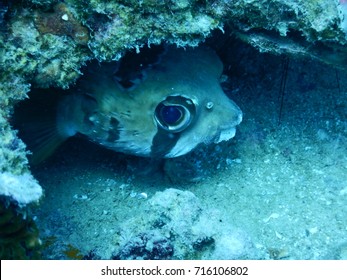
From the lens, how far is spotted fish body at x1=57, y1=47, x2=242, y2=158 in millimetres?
3039

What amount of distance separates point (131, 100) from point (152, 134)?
34 centimetres

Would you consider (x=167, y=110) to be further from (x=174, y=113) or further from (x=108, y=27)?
(x=108, y=27)

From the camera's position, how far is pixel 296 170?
3.48 metres

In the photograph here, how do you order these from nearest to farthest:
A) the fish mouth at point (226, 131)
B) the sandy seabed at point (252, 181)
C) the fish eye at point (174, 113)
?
the sandy seabed at point (252, 181), the fish eye at point (174, 113), the fish mouth at point (226, 131)

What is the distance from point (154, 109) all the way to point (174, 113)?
0.17 metres

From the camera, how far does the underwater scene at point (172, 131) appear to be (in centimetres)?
235

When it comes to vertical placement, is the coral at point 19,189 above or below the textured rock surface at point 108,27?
below

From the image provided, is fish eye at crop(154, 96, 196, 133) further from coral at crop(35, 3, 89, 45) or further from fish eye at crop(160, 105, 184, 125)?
coral at crop(35, 3, 89, 45)

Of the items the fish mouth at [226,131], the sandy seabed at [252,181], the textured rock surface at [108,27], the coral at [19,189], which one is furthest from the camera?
the fish mouth at [226,131]

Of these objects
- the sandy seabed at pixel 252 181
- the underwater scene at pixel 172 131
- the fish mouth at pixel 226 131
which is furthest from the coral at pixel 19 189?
the fish mouth at pixel 226 131

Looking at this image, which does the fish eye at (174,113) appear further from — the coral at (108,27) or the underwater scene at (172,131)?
the coral at (108,27)

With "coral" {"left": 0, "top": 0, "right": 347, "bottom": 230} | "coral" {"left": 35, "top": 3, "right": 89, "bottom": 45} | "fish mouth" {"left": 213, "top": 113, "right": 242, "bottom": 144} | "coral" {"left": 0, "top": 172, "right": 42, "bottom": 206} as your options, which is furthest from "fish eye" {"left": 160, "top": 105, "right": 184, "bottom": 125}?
"coral" {"left": 0, "top": 172, "right": 42, "bottom": 206}

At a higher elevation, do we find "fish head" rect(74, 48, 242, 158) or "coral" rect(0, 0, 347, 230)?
"coral" rect(0, 0, 347, 230)

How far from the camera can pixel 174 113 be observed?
302 cm
